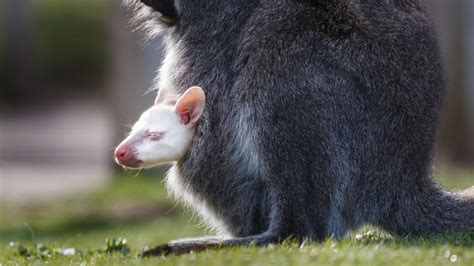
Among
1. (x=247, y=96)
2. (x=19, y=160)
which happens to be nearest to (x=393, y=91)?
(x=247, y=96)

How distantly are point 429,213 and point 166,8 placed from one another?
7.29 feet

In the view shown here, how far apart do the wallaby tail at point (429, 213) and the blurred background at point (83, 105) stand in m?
4.07

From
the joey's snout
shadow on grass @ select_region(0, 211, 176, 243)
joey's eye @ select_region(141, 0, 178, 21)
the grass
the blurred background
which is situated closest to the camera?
the grass

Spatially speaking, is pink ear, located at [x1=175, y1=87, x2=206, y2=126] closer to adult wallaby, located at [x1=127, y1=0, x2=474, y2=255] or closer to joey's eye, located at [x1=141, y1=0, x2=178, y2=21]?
adult wallaby, located at [x1=127, y1=0, x2=474, y2=255]

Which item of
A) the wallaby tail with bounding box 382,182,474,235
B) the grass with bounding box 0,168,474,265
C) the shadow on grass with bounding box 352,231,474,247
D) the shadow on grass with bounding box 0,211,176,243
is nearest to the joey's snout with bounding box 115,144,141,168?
the grass with bounding box 0,168,474,265

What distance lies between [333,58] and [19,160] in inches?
604

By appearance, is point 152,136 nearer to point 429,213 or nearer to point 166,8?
point 166,8

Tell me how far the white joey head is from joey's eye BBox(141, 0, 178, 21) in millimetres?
762

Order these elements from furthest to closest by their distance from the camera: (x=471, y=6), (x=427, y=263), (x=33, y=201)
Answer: (x=471, y=6) < (x=33, y=201) < (x=427, y=263)

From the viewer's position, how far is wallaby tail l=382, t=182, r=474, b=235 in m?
7.43

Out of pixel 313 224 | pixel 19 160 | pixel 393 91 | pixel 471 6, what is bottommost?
pixel 19 160

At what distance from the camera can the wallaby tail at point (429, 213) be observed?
24.4 feet

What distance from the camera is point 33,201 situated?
16.3 m

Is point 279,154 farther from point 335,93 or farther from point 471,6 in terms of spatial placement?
point 471,6
